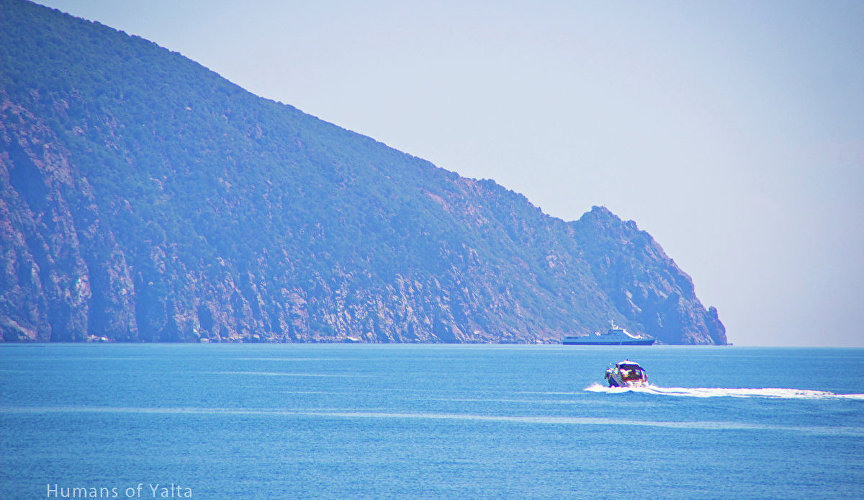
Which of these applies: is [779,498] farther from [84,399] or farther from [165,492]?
[84,399]

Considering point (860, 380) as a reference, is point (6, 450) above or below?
below

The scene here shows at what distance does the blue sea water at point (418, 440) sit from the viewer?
166 feet

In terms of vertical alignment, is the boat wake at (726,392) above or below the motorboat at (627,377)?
below

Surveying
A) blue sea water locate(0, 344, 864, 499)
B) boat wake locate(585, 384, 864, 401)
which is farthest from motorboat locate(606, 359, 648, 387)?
blue sea water locate(0, 344, 864, 499)

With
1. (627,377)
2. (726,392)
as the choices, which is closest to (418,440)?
(627,377)

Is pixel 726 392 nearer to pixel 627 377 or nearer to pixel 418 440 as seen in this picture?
pixel 627 377

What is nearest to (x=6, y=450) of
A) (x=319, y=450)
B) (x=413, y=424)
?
(x=319, y=450)

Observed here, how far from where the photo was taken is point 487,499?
4762 centimetres

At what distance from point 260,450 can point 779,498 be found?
33850 millimetres

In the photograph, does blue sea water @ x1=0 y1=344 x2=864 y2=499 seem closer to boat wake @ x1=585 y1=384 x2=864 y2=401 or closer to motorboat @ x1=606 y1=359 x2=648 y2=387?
boat wake @ x1=585 y1=384 x2=864 y2=401

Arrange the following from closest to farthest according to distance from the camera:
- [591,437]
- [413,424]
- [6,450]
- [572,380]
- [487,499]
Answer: [487,499]
[6,450]
[591,437]
[413,424]
[572,380]

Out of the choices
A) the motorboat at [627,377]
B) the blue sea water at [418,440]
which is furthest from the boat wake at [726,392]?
the motorboat at [627,377]

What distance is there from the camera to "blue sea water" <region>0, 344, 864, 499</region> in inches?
1993

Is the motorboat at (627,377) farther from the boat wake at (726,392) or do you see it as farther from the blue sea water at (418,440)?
the blue sea water at (418,440)
